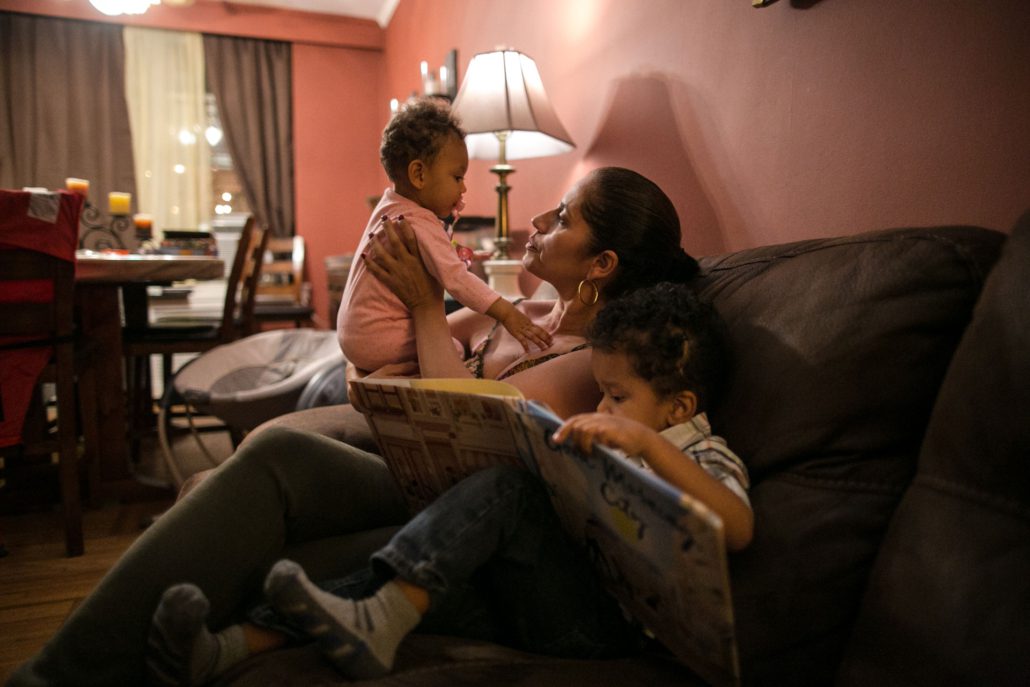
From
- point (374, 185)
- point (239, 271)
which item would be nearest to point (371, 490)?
point (239, 271)

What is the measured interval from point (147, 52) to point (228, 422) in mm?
4148

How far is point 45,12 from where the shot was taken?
4770mm

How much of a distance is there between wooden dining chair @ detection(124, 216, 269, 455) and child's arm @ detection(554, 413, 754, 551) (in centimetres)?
238

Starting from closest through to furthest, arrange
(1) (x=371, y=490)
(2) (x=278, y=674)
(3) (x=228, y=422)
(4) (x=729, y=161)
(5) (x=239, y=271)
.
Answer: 1. (2) (x=278, y=674)
2. (1) (x=371, y=490)
3. (4) (x=729, y=161)
4. (3) (x=228, y=422)
5. (5) (x=239, y=271)

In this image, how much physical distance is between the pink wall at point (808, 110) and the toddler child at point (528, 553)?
448mm

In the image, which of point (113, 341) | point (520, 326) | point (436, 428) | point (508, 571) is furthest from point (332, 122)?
point (508, 571)

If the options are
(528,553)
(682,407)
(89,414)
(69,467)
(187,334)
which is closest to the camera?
(528,553)

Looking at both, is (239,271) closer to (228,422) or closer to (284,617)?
(228,422)

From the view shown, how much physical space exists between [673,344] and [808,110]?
→ 2.27 ft

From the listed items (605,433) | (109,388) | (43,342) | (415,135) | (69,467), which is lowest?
(69,467)

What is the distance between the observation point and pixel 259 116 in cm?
541

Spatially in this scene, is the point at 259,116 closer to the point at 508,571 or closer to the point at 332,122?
the point at 332,122

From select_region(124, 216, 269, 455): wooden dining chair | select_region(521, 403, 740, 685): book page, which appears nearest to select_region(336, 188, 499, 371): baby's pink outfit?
select_region(521, 403, 740, 685): book page

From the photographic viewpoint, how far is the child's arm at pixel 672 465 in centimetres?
71
